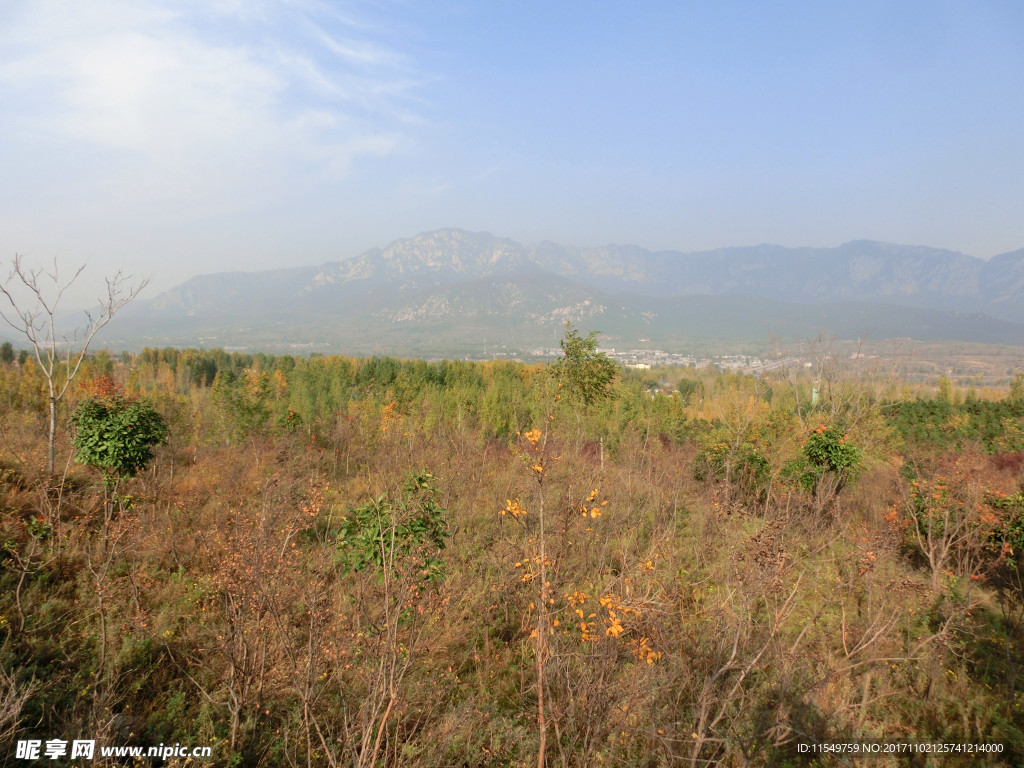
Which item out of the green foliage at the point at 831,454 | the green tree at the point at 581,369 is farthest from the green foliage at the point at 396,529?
the green foliage at the point at 831,454

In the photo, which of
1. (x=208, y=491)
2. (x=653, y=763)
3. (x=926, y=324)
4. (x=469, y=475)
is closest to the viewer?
(x=653, y=763)

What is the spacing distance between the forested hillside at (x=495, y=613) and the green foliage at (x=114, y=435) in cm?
4

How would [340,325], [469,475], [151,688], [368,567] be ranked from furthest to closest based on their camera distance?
[340,325] → [469,475] → [368,567] → [151,688]

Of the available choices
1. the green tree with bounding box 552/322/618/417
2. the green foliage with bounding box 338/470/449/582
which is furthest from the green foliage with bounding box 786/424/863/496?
the green foliage with bounding box 338/470/449/582

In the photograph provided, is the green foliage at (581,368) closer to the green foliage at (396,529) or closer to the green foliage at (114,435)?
the green foliage at (396,529)

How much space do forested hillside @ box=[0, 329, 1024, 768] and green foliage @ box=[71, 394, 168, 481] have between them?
0.14 ft

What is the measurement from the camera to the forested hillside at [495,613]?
3910mm

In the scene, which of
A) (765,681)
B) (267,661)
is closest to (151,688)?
(267,661)

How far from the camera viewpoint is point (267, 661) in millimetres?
5289

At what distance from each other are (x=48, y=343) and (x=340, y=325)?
7834 inches

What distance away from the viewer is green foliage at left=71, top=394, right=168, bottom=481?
7.11m

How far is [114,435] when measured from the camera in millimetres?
7102

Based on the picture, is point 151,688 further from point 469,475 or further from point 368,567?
point 469,475

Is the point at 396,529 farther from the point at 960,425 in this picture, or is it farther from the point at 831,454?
the point at 960,425
